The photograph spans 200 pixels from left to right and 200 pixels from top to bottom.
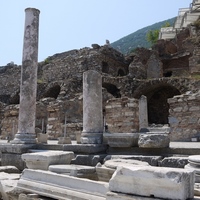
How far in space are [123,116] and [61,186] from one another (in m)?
9.33

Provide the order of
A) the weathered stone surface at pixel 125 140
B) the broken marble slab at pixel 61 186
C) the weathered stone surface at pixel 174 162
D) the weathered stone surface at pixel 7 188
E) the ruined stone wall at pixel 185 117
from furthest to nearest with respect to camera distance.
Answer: the ruined stone wall at pixel 185 117 < the weathered stone surface at pixel 125 140 < the weathered stone surface at pixel 174 162 < the weathered stone surface at pixel 7 188 < the broken marble slab at pixel 61 186

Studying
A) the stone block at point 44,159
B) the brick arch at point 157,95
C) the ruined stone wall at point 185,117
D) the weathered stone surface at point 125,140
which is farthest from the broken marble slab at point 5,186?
the brick arch at point 157,95

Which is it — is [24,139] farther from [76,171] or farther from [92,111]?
[76,171]

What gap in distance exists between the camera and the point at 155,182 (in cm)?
298

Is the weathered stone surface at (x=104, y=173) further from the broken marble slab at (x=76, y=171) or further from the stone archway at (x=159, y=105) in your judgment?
the stone archway at (x=159, y=105)

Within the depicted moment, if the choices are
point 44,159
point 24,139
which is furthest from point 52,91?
point 44,159

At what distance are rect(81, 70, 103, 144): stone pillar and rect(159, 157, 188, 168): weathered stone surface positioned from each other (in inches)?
90.6

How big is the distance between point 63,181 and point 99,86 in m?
4.20

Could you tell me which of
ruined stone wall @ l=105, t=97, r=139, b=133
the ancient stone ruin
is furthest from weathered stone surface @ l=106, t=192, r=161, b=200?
ruined stone wall @ l=105, t=97, r=139, b=133

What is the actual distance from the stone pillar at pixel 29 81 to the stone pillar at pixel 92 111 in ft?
6.77

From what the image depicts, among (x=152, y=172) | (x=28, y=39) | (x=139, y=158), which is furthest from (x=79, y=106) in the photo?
(x=152, y=172)

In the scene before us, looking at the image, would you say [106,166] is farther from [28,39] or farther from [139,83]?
[139,83]

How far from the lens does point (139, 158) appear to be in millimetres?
5633

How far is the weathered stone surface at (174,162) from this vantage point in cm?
506
